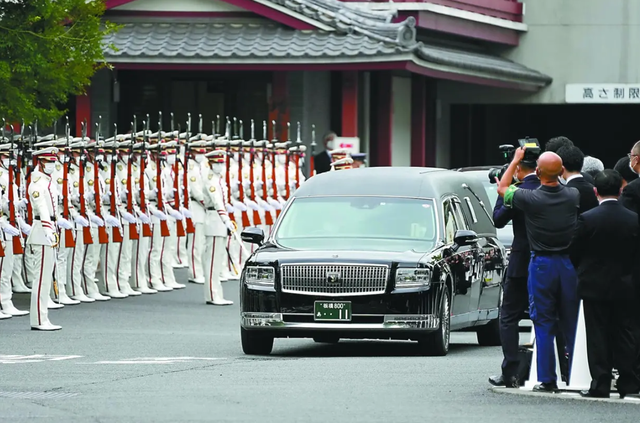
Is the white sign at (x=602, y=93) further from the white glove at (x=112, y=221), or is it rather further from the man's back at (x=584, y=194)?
the man's back at (x=584, y=194)

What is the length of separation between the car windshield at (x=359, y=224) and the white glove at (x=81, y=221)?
21.0 feet

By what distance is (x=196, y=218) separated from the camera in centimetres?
2541

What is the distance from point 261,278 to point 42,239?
4.26m

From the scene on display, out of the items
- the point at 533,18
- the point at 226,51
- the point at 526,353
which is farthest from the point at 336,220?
the point at 533,18

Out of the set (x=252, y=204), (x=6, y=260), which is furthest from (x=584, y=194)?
(x=252, y=204)

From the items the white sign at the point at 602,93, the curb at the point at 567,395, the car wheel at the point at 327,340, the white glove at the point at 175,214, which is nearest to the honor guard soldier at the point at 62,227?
the white glove at the point at 175,214

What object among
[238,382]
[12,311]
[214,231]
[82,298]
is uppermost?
[214,231]

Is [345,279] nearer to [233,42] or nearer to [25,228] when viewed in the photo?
[25,228]

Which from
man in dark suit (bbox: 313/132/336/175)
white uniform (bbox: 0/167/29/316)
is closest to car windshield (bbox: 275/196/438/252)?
white uniform (bbox: 0/167/29/316)

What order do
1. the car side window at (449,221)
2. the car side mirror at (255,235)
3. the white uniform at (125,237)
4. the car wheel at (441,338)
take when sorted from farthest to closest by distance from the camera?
the white uniform at (125,237)
the car side window at (449,221)
the car side mirror at (255,235)
the car wheel at (441,338)

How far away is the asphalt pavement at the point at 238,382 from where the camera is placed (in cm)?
1151

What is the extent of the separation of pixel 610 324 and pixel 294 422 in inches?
109

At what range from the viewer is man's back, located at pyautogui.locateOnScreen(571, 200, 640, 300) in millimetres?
12445

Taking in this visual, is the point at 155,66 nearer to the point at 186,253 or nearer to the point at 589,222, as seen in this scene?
the point at 186,253
